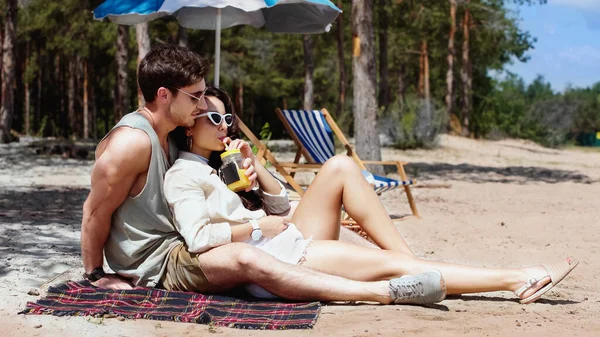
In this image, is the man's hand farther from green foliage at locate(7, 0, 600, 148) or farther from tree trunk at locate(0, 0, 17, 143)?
tree trunk at locate(0, 0, 17, 143)

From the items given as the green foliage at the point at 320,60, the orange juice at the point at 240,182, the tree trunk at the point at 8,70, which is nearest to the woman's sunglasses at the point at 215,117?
the orange juice at the point at 240,182

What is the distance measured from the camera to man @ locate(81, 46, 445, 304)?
3510 mm

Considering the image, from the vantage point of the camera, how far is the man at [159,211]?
3.51 metres

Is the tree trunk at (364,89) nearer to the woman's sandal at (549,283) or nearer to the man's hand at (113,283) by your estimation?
the woman's sandal at (549,283)

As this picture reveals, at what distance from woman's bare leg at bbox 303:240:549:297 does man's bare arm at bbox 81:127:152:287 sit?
2.96 ft

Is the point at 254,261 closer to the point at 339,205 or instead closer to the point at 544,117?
the point at 339,205

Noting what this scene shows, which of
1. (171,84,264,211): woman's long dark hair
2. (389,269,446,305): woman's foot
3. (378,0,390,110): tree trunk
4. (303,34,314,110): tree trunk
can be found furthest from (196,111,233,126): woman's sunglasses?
(378,0,390,110): tree trunk

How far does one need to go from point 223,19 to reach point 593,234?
4.14 metres

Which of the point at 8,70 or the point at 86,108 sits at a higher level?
the point at 8,70

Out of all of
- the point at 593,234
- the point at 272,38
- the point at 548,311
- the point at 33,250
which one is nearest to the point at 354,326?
the point at 548,311

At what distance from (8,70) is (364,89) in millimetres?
10053

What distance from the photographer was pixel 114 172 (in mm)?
3482

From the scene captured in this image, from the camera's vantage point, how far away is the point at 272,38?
3384cm

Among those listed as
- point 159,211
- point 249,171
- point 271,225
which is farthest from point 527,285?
point 159,211
